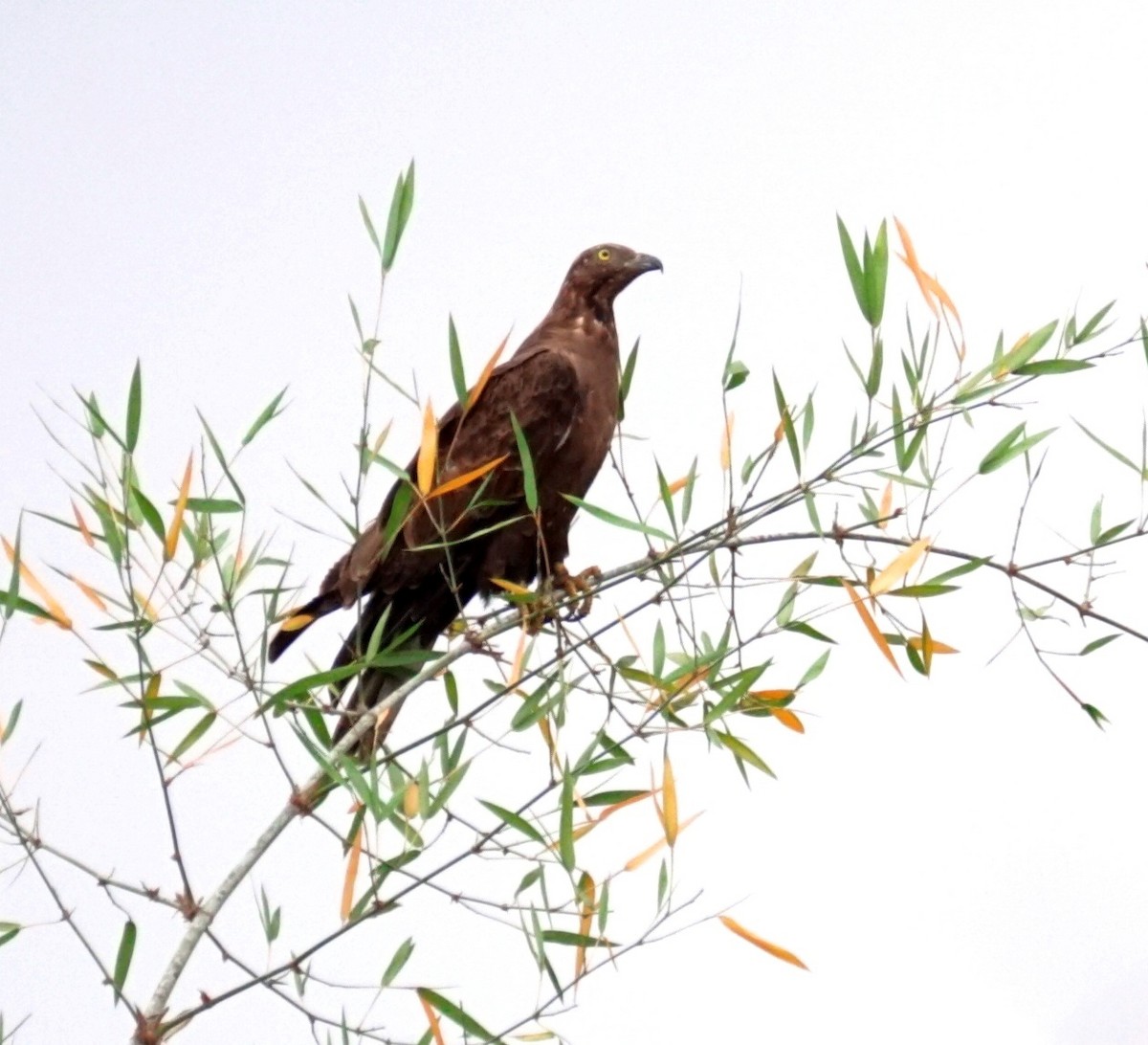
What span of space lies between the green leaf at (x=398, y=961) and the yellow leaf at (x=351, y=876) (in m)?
0.11

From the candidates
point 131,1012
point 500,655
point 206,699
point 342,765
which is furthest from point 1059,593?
point 131,1012

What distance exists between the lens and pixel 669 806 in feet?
7.02

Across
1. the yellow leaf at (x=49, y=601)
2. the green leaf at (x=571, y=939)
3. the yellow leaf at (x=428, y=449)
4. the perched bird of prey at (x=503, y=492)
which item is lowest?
the green leaf at (x=571, y=939)

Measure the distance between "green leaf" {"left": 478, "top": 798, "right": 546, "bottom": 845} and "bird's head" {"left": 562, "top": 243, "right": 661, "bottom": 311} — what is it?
68.4 inches

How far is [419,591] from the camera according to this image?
313 centimetres

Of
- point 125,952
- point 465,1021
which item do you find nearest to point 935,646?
point 465,1021

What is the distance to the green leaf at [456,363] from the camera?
6.99 ft

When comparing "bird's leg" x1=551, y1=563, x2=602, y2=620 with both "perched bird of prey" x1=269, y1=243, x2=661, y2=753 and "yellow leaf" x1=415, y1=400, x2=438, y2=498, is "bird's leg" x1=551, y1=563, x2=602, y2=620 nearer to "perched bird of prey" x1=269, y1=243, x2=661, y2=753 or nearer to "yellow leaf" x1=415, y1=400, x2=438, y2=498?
"perched bird of prey" x1=269, y1=243, x2=661, y2=753

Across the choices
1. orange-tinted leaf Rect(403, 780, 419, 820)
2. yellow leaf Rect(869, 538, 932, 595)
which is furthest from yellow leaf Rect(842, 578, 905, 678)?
orange-tinted leaf Rect(403, 780, 419, 820)

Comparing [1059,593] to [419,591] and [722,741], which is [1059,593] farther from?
[419,591]

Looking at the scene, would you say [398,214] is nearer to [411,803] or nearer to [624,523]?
[624,523]

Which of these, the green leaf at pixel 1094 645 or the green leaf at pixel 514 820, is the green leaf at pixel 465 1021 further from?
the green leaf at pixel 1094 645

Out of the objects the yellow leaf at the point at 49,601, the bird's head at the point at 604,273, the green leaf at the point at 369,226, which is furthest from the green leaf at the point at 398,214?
the bird's head at the point at 604,273

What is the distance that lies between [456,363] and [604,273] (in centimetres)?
151
